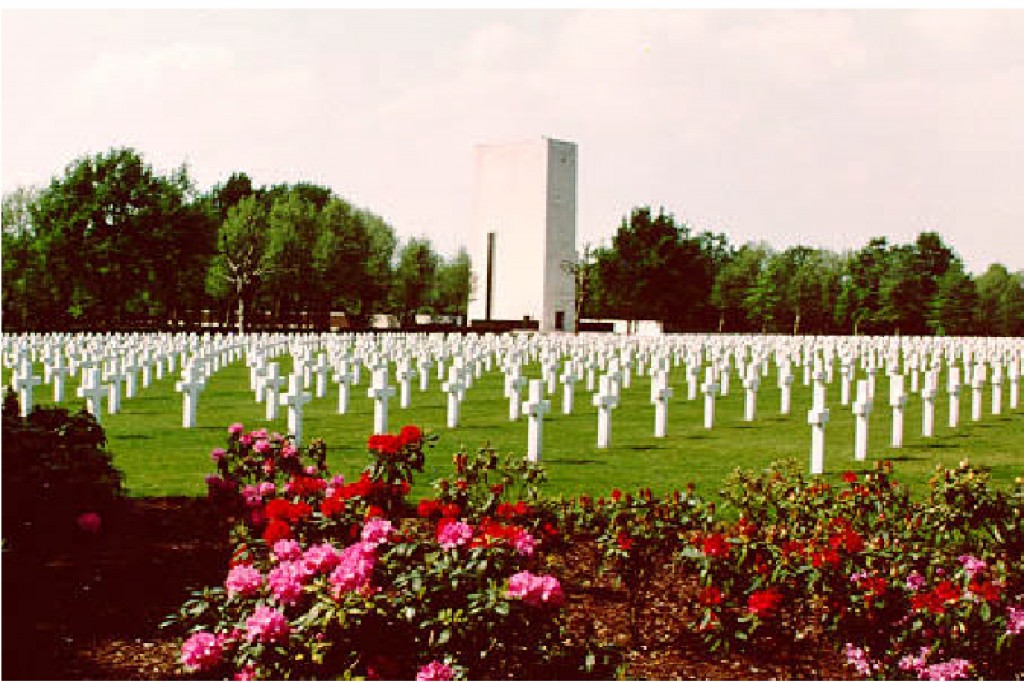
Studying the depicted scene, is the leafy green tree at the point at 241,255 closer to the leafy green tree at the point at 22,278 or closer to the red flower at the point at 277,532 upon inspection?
the leafy green tree at the point at 22,278

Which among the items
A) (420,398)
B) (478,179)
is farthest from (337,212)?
(420,398)

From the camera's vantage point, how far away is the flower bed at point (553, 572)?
4.00 meters

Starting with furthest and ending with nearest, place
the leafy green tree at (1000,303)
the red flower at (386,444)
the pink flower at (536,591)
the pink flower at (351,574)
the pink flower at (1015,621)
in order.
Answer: the leafy green tree at (1000,303) → the red flower at (386,444) → the pink flower at (1015,621) → the pink flower at (351,574) → the pink flower at (536,591)

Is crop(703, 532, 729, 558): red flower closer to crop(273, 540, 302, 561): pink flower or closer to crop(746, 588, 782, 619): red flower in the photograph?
crop(746, 588, 782, 619): red flower

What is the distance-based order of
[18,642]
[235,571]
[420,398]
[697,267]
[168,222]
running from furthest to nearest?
[697,267] < [168,222] < [420,398] < [18,642] < [235,571]

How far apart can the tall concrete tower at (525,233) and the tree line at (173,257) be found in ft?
13.9

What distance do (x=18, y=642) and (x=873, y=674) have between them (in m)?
3.98

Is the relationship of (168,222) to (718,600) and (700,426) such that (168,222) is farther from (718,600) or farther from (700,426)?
(718,600)

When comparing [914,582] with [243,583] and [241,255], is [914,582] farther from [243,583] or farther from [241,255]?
[241,255]

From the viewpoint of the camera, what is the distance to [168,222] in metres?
48.1

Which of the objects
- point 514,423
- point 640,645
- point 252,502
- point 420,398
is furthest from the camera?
point 420,398

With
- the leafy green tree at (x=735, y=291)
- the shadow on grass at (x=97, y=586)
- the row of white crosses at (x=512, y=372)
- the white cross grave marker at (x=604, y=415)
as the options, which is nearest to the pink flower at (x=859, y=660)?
the shadow on grass at (x=97, y=586)

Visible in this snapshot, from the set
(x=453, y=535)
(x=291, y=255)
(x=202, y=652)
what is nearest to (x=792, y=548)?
(x=453, y=535)

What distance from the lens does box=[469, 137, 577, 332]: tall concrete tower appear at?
65312 millimetres
